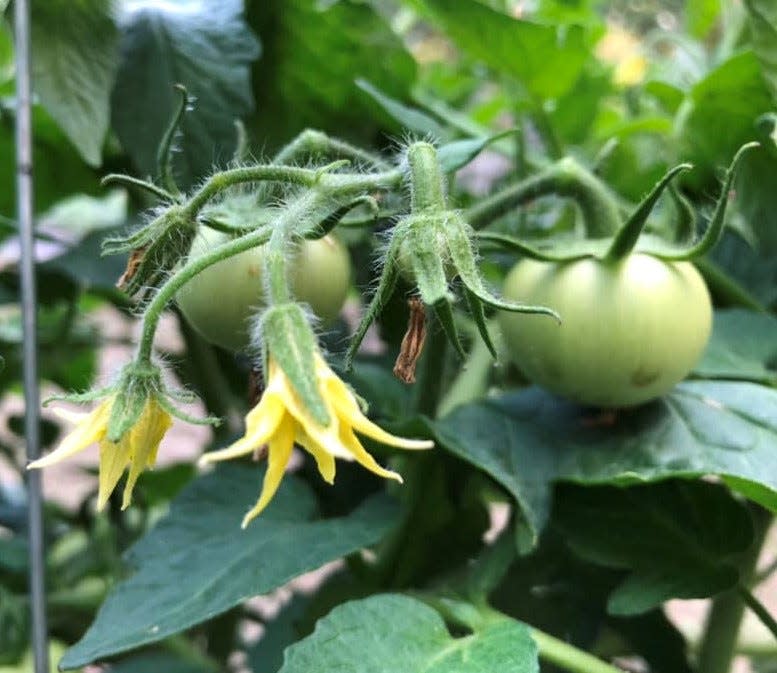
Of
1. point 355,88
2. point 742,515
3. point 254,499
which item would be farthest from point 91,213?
point 742,515

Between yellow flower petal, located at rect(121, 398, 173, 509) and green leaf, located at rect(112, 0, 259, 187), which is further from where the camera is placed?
green leaf, located at rect(112, 0, 259, 187)

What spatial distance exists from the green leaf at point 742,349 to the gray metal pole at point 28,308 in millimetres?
300

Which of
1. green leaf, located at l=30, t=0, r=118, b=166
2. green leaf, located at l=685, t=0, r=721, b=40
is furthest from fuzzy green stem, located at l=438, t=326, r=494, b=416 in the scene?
green leaf, located at l=685, t=0, r=721, b=40

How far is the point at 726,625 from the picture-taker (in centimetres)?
49

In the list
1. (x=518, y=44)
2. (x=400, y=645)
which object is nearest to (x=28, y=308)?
(x=400, y=645)

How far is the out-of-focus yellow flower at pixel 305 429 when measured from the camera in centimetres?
24

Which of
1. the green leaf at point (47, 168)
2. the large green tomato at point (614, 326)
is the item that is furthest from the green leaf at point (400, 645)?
the green leaf at point (47, 168)

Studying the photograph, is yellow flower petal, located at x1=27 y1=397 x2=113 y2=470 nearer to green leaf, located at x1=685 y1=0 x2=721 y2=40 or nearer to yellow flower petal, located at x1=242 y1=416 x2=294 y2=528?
yellow flower petal, located at x1=242 y1=416 x2=294 y2=528

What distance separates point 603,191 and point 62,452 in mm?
254

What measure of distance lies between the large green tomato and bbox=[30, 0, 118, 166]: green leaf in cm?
21

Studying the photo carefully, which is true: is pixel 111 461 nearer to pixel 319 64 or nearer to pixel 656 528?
pixel 656 528

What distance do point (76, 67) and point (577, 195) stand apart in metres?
0.24

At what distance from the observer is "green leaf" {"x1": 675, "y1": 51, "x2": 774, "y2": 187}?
500mm

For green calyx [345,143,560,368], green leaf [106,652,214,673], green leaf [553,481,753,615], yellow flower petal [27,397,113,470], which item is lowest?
green leaf [106,652,214,673]
